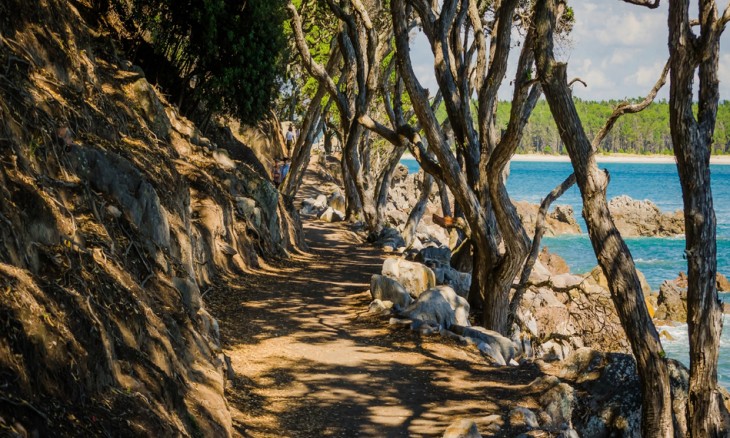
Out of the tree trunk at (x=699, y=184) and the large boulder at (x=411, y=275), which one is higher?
the tree trunk at (x=699, y=184)

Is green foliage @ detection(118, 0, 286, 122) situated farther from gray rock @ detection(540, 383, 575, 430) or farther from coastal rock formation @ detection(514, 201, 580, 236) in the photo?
coastal rock formation @ detection(514, 201, 580, 236)

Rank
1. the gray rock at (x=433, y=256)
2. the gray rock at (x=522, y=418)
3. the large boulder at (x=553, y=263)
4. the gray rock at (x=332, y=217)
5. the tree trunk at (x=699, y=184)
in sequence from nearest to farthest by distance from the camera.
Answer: the tree trunk at (x=699, y=184) → the gray rock at (x=522, y=418) → the gray rock at (x=433, y=256) → the gray rock at (x=332, y=217) → the large boulder at (x=553, y=263)

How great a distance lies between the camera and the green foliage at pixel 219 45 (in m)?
14.6

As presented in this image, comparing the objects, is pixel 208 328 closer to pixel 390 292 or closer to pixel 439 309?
pixel 439 309

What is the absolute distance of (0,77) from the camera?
607 cm

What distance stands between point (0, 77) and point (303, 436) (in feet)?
12.5

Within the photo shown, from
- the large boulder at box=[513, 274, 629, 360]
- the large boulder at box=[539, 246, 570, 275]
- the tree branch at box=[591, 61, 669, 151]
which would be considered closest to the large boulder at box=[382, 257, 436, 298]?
the large boulder at box=[513, 274, 629, 360]

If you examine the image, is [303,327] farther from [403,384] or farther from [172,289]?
[172,289]

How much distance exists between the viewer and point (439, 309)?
34.6ft

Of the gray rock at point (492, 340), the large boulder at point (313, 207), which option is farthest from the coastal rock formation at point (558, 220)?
the gray rock at point (492, 340)

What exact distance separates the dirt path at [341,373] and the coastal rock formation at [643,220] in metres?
45.2

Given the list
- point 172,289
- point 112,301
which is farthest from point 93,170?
point 112,301

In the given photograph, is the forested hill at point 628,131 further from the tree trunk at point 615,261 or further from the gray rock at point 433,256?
the tree trunk at point 615,261

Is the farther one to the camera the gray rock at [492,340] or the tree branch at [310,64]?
the tree branch at [310,64]
